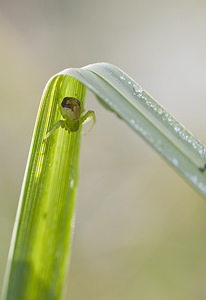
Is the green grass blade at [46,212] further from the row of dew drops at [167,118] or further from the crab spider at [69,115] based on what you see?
the row of dew drops at [167,118]

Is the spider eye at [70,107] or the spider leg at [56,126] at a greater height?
the spider eye at [70,107]

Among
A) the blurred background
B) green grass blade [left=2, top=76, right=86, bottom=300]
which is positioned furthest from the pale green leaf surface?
the blurred background

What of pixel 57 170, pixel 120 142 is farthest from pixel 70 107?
pixel 120 142

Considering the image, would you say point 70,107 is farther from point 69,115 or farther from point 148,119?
point 148,119

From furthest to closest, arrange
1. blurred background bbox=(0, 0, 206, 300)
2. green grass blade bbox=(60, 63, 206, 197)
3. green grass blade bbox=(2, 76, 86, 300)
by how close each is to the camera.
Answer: blurred background bbox=(0, 0, 206, 300)
green grass blade bbox=(2, 76, 86, 300)
green grass blade bbox=(60, 63, 206, 197)

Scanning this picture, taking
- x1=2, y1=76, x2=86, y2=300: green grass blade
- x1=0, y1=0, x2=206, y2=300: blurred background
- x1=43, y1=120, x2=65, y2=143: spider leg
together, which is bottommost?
x1=2, y1=76, x2=86, y2=300: green grass blade

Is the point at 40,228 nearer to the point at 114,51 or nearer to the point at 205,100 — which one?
the point at 205,100

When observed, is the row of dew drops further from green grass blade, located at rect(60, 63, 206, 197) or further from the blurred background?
the blurred background

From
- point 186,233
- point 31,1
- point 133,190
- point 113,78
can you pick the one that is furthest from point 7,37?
point 113,78

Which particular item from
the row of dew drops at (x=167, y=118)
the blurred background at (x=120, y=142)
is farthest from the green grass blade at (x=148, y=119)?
the blurred background at (x=120, y=142)
